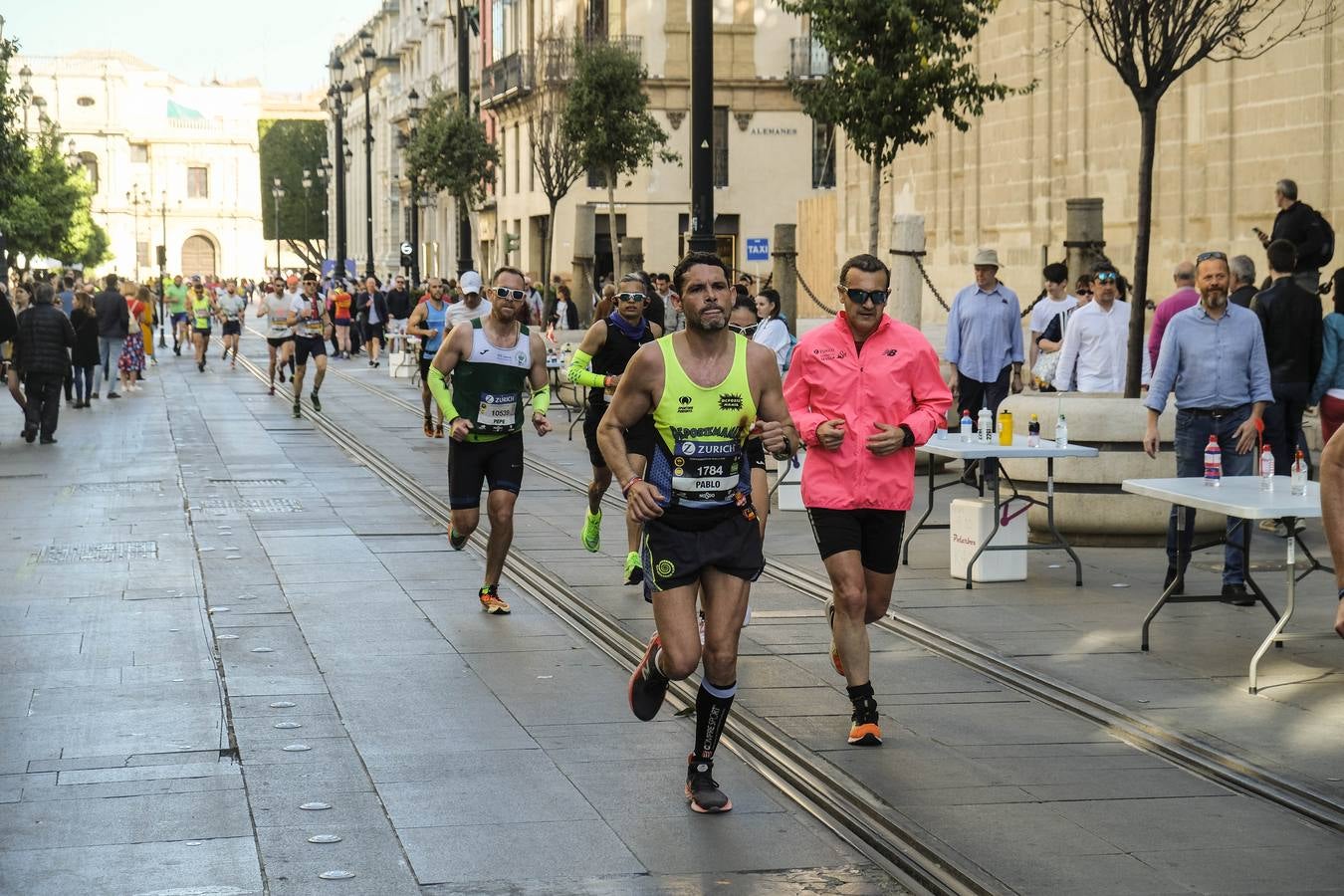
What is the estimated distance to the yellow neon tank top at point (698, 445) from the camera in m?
6.90

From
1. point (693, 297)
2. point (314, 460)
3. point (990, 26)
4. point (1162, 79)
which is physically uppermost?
point (990, 26)

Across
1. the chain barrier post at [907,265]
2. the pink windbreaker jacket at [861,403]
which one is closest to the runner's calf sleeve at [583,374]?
the pink windbreaker jacket at [861,403]

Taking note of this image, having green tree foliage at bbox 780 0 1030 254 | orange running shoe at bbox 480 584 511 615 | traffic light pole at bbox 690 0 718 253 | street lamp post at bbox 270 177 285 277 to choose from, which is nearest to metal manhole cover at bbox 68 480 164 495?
traffic light pole at bbox 690 0 718 253

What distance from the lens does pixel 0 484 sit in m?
18.2

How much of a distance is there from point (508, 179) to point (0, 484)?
44.2 m

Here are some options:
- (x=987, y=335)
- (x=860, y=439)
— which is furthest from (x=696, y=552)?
(x=987, y=335)

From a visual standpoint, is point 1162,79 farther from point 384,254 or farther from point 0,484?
point 384,254

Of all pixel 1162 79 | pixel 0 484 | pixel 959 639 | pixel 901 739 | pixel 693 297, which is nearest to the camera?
pixel 693 297

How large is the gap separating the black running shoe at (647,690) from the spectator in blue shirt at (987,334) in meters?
8.30

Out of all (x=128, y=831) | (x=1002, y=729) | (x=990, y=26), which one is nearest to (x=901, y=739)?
(x=1002, y=729)

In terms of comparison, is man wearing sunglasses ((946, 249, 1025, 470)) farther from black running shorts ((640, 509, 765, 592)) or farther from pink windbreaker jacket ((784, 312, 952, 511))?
black running shorts ((640, 509, 765, 592))

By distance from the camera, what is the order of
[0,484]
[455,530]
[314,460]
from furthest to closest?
[314,460] < [0,484] < [455,530]

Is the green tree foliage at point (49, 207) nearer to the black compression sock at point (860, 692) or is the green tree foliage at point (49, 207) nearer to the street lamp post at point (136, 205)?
the street lamp post at point (136, 205)

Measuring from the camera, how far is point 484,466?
11414 mm
